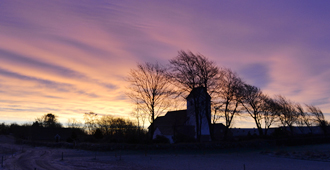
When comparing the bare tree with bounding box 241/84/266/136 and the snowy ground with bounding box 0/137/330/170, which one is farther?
the bare tree with bounding box 241/84/266/136

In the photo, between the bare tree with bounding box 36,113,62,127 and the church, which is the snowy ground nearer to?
the church

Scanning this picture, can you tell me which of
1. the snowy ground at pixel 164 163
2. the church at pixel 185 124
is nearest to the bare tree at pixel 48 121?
the church at pixel 185 124

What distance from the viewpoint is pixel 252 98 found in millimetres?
64688

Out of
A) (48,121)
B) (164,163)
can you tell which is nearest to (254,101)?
(164,163)

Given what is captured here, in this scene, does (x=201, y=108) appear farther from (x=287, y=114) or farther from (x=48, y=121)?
(x=48, y=121)

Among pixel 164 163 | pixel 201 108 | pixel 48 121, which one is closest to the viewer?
pixel 164 163

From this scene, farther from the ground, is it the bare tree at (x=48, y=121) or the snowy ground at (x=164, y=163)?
the bare tree at (x=48, y=121)

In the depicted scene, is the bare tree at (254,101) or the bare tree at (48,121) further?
the bare tree at (48,121)

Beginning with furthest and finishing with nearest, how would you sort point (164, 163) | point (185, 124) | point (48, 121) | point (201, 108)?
point (48, 121), point (185, 124), point (201, 108), point (164, 163)

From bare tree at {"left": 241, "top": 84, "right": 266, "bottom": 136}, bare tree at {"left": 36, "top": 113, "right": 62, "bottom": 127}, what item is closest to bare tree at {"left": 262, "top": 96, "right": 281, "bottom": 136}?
bare tree at {"left": 241, "top": 84, "right": 266, "bottom": 136}

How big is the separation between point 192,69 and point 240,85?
42.8 ft

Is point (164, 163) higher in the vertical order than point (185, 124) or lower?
lower

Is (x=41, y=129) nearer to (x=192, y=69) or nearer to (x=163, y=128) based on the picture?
(x=163, y=128)

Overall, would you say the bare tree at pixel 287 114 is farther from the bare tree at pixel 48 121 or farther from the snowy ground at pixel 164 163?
the bare tree at pixel 48 121
